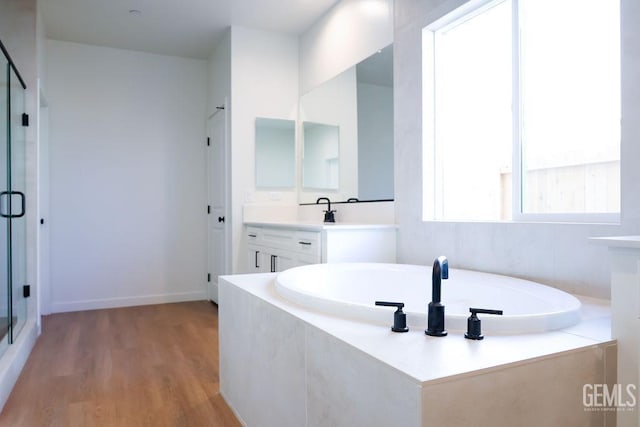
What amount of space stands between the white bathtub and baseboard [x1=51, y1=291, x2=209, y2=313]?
2.78 meters

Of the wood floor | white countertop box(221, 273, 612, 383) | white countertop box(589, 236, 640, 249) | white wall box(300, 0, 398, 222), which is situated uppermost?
white wall box(300, 0, 398, 222)

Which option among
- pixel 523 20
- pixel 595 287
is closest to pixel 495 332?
pixel 595 287

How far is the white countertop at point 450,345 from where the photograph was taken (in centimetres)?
98

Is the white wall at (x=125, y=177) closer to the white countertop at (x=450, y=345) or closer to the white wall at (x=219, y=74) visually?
the white wall at (x=219, y=74)

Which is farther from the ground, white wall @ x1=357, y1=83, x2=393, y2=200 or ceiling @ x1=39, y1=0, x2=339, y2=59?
ceiling @ x1=39, y1=0, x2=339, y2=59

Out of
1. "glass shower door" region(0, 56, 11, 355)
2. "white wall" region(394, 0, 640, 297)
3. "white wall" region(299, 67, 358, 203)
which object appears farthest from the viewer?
"white wall" region(299, 67, 358, 203)

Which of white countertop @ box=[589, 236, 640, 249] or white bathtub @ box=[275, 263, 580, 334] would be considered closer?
white countertop @ box=[589, 236, 640, 249]

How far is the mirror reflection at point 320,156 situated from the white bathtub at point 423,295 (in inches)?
56.6

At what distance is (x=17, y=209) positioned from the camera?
2.90 metres

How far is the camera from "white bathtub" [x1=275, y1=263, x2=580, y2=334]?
1.26 meters

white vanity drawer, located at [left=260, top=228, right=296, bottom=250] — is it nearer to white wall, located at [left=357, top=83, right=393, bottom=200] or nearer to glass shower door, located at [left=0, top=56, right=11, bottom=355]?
white wall, located at [left=357, top=83, right=393, bottom=200]

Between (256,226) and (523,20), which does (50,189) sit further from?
(523,20)

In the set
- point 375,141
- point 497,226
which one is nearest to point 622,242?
point 497,226

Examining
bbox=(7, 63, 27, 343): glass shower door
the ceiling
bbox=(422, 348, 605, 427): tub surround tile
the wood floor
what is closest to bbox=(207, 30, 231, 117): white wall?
the ceiling
